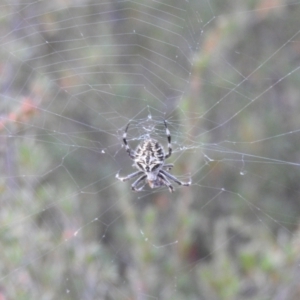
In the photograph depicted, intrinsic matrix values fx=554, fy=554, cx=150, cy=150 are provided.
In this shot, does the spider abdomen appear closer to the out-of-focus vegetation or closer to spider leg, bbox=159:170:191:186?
spider leg, bbox=159:170:191:186

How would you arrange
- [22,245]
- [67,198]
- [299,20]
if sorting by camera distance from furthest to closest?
1. [299,20]
2. [67,198]
3. [22,245]

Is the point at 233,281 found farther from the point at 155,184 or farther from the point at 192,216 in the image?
the point at 155,184

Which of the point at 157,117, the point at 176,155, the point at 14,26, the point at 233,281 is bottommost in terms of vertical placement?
the point at 233,281

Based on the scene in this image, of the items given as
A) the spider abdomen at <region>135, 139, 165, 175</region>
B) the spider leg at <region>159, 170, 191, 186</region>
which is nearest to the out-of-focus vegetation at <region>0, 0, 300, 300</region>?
the spider leg at <region>159, 170, 191, 186</region>

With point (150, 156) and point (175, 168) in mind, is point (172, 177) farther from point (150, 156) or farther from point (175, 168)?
point (150, 156)

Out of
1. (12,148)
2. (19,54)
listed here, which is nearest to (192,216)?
(12,148)

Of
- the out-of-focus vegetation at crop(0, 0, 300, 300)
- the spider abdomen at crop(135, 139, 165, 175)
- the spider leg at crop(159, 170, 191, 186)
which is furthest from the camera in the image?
the spider leg at crop(159, 170, 191, 186)

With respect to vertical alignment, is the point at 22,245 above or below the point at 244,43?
below

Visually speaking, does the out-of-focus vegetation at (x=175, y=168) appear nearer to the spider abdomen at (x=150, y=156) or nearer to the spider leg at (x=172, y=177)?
the spider leg at (x=172, y=177)
